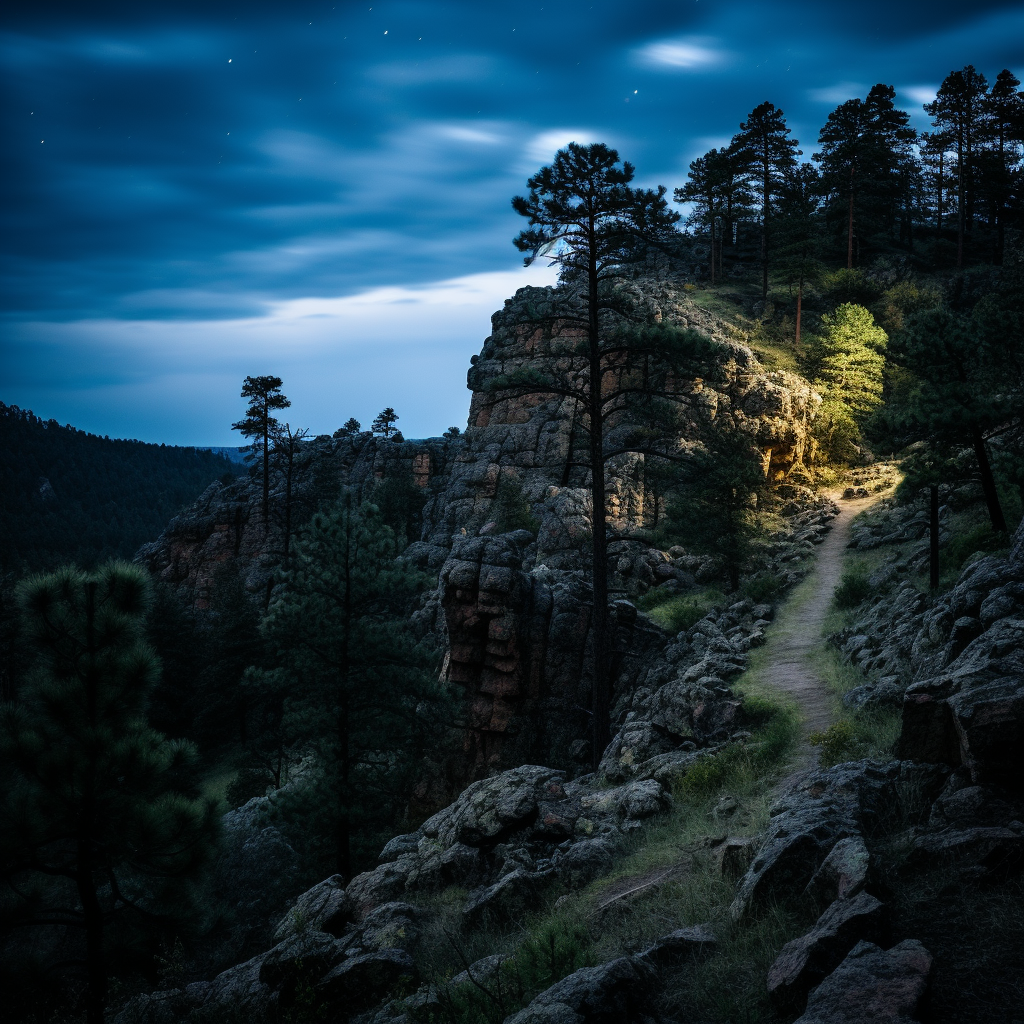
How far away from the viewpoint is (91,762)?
28.8 ft

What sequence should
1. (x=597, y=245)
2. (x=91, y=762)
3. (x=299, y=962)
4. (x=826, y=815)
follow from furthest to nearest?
(x=597, y=245), (x=91, y=762), (x=299, y=962), (x=826, y=815)

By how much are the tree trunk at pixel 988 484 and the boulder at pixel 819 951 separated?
15435mm

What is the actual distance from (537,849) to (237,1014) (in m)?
4.29

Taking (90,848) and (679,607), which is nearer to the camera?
(90,848)

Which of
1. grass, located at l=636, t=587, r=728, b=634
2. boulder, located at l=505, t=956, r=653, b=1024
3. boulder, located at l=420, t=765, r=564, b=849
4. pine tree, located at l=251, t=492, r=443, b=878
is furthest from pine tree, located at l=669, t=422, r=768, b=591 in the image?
boulder, located at l=505, t=956, r=653, b=1024

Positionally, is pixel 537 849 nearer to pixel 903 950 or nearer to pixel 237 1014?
pixel 237 1014

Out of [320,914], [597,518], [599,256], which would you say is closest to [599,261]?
[599,256]

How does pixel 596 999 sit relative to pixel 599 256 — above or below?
below

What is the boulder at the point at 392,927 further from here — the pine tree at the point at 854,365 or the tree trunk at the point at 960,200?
the tree trunk at the point at 960,200

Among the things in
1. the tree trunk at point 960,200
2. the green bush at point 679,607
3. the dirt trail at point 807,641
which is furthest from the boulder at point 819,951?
the tree trunk at point 960,200

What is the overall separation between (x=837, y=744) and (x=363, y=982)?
7.18 metres

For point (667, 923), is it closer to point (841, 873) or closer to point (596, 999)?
point (841, 873)

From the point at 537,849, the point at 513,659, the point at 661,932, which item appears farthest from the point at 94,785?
the point at 513,659

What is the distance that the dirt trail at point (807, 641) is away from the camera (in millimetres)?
12883
